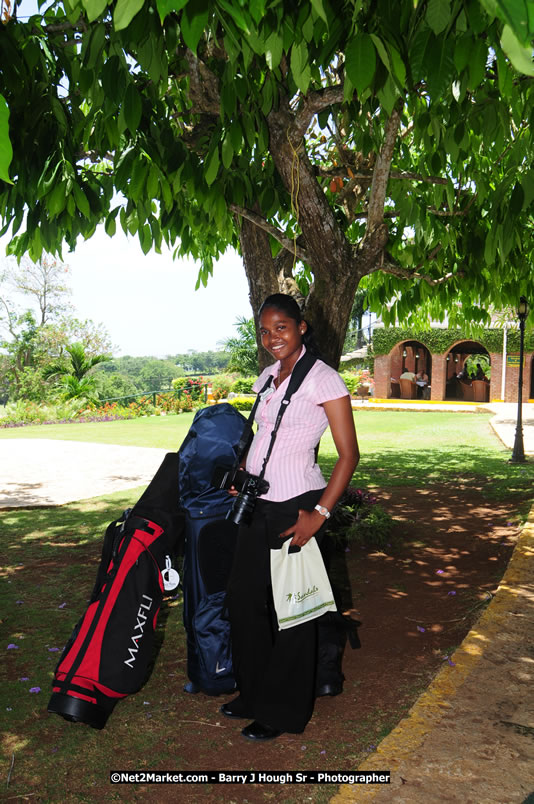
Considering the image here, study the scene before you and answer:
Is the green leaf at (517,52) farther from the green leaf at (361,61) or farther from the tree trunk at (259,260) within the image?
the tree trunk at (259,260)

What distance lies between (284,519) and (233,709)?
1028 millimetres

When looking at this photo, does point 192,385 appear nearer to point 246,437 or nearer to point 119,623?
point 246,437

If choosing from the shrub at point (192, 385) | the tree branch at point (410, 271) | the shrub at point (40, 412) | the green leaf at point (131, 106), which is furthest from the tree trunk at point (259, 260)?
the shrub at point (192, 385)

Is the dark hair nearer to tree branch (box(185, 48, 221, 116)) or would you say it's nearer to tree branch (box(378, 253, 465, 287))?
tree branch (box(185, 48, 221, 116))

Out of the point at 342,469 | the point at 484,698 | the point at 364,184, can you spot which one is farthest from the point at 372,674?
the point at 364,184

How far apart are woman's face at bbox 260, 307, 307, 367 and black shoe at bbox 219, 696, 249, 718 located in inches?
66.3

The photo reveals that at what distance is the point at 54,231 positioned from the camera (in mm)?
4418

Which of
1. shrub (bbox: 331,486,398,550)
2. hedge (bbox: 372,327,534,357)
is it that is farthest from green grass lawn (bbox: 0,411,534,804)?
hedge (bbox: 372,327,534,357)

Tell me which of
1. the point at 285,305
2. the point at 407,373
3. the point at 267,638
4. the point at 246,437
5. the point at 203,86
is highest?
the point at 203,86

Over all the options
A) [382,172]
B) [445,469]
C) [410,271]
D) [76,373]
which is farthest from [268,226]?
[76,373]

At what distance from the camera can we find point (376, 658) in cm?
403

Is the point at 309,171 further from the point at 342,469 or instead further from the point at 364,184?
the point at 342,469

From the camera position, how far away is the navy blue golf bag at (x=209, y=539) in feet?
11.0

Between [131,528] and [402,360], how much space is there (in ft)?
99.8
